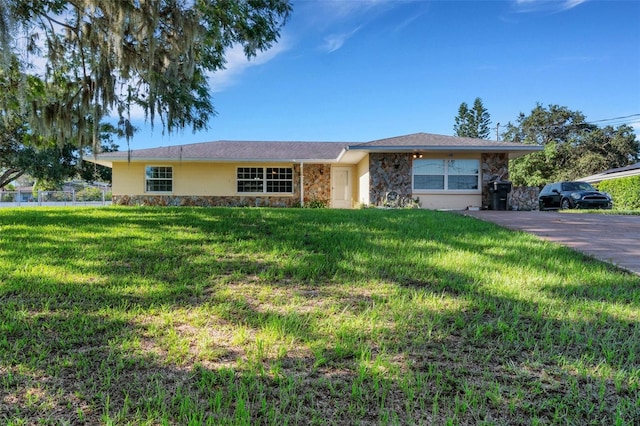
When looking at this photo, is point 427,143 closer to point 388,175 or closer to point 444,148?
point 444,148

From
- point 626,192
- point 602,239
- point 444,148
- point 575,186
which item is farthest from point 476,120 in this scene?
point 602,239

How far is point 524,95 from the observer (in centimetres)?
3569

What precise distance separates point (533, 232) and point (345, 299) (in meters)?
4.89

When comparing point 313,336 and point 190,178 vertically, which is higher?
point 190,178

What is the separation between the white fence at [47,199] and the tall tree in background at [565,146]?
1297 inches

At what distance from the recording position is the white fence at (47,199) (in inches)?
925

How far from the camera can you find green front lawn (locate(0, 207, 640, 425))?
1.73 metres

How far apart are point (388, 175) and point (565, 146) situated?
31040 mm

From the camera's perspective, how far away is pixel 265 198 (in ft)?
56.2

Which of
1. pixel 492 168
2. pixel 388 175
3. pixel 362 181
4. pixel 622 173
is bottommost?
pixel 362 181

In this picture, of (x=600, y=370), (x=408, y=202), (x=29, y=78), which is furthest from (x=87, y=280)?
(x=408, y=202)

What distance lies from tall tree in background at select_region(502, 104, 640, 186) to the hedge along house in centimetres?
1918

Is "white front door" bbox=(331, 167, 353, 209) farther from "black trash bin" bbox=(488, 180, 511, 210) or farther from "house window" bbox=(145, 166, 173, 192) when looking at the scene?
"house window" bbox=(145, 166, 173, 192)

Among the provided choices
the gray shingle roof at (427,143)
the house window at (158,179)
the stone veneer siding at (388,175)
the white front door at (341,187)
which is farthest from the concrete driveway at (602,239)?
the house window at (158,179)
